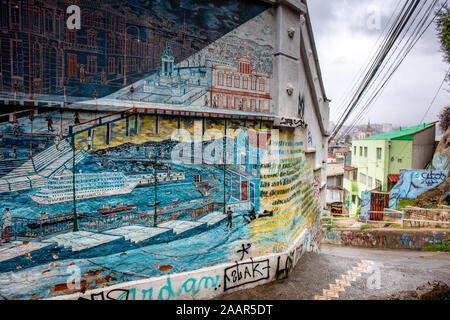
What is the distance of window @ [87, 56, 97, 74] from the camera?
448 cm

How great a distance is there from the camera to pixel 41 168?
4176mm

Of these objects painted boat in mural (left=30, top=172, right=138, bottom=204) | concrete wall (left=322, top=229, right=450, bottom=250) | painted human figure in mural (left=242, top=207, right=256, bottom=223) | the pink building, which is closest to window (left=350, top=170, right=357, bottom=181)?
concrete wall (left=322, top=229, right=450, bottom=250)

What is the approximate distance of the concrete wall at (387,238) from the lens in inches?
472

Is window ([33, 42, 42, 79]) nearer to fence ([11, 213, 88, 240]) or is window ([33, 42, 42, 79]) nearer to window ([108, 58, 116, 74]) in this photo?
window ([108, 58, 116, 74])

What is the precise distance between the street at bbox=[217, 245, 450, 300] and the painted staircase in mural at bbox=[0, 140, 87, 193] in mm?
3690

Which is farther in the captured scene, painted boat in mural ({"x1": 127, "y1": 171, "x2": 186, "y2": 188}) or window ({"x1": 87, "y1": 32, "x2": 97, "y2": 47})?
painted boat in mural ({"x1": 127, "y1": 171, "x2": 186, "y2": 188})

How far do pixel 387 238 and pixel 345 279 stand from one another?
25.2ft

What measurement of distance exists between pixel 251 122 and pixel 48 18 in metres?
3.90

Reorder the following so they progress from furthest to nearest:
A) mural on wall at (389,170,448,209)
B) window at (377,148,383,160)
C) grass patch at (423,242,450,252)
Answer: window at (377,148,383,160) < mural on wall at (389,170,448,209) < grass patch at (423,242,450,252)

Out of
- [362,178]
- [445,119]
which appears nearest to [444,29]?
[445,119]

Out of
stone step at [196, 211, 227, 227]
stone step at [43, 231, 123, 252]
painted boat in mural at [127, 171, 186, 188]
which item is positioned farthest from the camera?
stone step at [196, 211, 227, 227]

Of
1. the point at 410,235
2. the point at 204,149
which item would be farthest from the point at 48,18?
the point at 410,235
